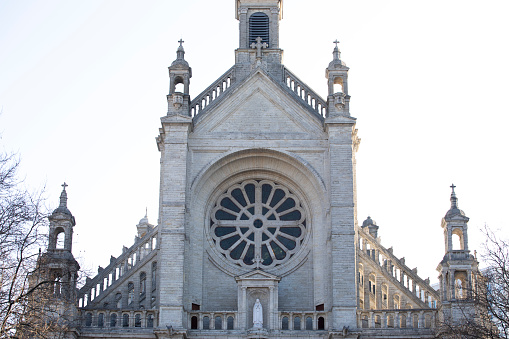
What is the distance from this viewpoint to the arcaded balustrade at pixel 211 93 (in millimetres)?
37625

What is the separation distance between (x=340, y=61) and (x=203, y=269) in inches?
375

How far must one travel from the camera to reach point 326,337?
3341 centimetres

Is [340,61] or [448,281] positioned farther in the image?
[340,61]

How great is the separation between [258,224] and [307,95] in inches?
214

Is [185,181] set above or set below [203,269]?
above

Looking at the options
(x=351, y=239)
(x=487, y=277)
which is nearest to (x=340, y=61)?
(x=351, y=239)

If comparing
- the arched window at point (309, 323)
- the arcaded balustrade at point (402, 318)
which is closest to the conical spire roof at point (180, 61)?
the arched window at point (309, 323)

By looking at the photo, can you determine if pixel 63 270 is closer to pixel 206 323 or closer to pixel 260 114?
pixel 206 323

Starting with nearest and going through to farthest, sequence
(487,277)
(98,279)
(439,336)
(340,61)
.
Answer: (487,277), (439,336), (98,279), (340,61)

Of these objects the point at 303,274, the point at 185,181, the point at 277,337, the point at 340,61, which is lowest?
the point at 277,337

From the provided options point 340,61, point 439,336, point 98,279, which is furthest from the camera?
point 340,61

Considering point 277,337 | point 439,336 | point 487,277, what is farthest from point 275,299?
point 487,277

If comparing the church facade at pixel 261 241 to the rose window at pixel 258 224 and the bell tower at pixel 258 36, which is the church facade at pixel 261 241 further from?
the bell tower at pixel 258 36

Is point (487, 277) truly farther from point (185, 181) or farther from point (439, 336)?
point (185, 181)
